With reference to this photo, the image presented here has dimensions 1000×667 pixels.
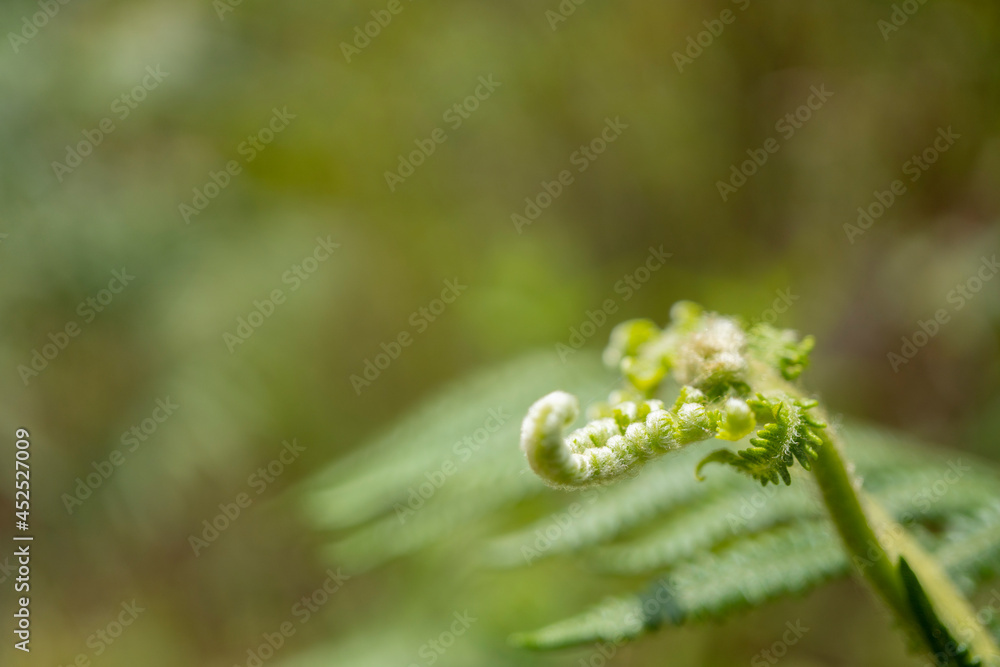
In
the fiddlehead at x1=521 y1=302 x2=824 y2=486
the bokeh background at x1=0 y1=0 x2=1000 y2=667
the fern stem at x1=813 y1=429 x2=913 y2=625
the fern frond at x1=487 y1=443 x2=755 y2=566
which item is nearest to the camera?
the fiddlehead at x1=521 y1=302 x2=824 y2=486

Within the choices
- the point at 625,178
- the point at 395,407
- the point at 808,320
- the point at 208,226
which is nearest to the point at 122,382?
the point at 208,226

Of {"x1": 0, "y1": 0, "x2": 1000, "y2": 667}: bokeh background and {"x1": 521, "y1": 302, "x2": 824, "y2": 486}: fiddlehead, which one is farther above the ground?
{"x1": 0, "y1": 0, "x2": 1000, "y2": 667}: bokeh background

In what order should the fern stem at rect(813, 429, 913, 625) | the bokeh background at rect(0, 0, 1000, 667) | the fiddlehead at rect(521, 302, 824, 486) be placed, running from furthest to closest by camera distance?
the bokeh background at rect(0, 0, 1000, 667) < the fern stem at rect(813, 429, 913, 625) < the fiddlehead at rect(521, 302, 824, 486)

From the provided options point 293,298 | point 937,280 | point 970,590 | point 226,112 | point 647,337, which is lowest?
point 970,590

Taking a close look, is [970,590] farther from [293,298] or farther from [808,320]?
[293,298]

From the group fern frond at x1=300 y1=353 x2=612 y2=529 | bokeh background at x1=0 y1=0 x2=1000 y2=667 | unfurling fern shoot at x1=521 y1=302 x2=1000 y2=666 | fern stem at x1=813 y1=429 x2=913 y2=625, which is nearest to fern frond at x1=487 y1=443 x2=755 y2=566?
fern frond at x1=300 y1=353 x2=612 y2=529

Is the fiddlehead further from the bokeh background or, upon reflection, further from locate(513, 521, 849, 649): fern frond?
the bokeh background

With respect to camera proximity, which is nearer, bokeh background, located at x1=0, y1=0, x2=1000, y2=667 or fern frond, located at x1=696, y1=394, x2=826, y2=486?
fern frond, located at x1=696, y1=394, x2=826, y2=486
